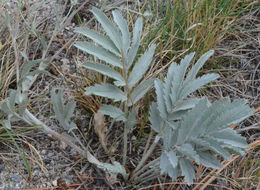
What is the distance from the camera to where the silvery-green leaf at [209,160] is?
0.90m

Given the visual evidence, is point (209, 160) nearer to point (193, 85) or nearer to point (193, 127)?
point (193, 127)

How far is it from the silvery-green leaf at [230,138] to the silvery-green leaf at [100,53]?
35cm

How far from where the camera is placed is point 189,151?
34.7 inches

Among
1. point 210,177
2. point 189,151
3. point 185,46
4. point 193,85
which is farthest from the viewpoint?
point 185,46

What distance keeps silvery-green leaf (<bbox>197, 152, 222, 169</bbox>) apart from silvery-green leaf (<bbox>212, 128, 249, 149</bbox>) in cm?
6

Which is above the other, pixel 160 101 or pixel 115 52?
pixel 115 52

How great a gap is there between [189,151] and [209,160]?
0.25ft

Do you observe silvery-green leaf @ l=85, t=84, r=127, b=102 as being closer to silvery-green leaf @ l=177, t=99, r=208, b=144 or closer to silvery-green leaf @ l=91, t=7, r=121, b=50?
silvery-green leaf @ l=91, t=7, r=121, b=50

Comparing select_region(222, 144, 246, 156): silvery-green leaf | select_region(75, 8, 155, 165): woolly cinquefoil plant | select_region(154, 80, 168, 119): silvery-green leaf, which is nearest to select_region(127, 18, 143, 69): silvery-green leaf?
select_region(75, 8, 155, 165): woolly cinquefoil plant

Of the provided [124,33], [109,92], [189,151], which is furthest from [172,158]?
[124,33]

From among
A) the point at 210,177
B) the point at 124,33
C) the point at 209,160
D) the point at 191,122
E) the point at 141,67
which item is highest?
the point at 124,33

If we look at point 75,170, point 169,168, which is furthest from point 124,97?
point 75,170

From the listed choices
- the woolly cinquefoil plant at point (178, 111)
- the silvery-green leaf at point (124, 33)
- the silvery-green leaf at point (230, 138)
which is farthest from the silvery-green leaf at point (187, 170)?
the silvery-green leaf at point (124, 33)

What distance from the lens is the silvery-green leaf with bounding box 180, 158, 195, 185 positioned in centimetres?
90
